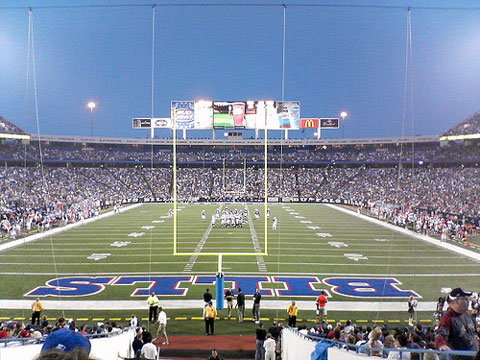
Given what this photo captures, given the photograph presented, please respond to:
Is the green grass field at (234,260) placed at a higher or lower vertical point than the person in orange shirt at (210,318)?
lower

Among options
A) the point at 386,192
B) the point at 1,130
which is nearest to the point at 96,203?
the point at 1,130

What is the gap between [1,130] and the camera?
38.2m

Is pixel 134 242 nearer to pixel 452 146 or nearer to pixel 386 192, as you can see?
pixel 386 192

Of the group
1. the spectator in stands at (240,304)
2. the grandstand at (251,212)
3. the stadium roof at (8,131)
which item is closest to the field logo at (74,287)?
the grandstand at (251,212)

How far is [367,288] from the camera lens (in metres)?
11.5

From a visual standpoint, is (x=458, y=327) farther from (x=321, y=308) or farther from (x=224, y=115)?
(x=224, y=115)

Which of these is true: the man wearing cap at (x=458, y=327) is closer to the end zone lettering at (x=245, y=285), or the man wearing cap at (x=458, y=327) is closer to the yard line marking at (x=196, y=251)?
the end zone lettering at (x=245, y=285)

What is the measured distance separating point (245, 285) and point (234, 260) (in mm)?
3426

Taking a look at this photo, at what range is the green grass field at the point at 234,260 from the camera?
37.0ft

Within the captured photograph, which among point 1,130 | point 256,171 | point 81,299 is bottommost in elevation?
point 81,299

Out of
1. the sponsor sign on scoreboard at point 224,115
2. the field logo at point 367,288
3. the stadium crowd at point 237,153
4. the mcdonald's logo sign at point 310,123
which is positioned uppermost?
the mcdonald's logo sign at point 310,123

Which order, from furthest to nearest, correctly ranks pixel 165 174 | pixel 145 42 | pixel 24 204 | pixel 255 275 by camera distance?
pixel 165 174 < pixel 24 204 < pixel 255 275 < pixel 145 42

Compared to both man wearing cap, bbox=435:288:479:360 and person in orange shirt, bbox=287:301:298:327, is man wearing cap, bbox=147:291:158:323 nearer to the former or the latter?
person in orange shirt, bbox=287:301:298:327

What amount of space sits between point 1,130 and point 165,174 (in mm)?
18590
